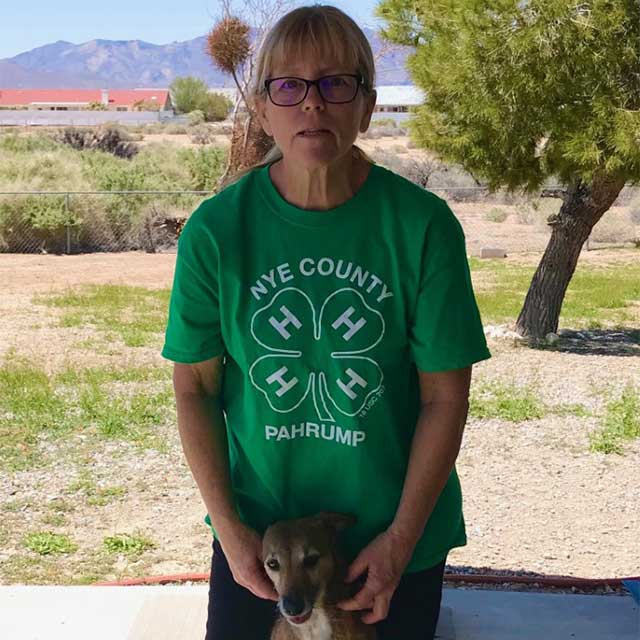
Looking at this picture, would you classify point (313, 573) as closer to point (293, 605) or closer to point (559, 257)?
point (293, 605)

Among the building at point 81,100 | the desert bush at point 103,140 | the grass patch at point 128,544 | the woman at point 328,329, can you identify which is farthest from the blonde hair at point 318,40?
the building at point 81,100

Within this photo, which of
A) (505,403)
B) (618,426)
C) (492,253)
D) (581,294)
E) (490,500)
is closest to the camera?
(490,500)

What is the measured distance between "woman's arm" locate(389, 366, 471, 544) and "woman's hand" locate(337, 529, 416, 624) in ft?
0.06

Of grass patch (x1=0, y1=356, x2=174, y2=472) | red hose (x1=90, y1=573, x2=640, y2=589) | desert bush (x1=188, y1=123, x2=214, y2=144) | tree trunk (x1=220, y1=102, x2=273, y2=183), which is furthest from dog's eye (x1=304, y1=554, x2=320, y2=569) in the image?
desert bush (x1=188, y1=123, x2=214, y2=144)

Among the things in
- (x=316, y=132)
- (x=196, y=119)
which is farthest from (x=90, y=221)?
(x=196, y=119)

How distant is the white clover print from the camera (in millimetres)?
1481

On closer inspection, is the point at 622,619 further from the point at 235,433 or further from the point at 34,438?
the point at 34,438

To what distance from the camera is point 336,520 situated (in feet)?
5.08

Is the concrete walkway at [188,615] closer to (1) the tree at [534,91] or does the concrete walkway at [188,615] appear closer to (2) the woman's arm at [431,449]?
(2) the woman's arm at [431,449]

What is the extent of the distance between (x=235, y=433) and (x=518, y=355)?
688 cm

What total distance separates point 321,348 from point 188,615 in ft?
5.18

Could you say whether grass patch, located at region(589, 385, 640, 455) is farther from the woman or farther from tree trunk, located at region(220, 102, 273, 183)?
the woman

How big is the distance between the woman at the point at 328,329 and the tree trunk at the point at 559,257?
7.51 m

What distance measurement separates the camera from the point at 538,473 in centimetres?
500
